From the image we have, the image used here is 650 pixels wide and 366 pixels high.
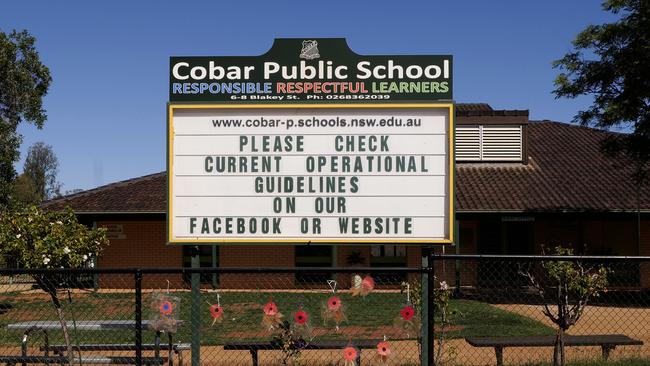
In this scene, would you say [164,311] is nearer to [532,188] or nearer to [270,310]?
[270,310]

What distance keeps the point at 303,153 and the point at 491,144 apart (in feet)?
65.2

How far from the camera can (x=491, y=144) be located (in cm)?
2755

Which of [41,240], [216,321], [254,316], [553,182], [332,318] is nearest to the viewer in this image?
[332,318]

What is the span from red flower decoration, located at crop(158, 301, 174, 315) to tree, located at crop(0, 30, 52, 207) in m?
25.6

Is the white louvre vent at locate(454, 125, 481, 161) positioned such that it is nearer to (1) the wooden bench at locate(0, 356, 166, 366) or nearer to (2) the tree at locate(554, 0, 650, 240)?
(2) the tree at locate(554, 0, 650, 240)

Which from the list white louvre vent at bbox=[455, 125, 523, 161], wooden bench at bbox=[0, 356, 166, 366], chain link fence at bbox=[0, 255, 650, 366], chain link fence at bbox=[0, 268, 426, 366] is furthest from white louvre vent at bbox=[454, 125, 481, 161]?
wooden bench at bbox=[0, 356, 166, 366]

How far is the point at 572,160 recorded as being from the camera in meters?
28.3

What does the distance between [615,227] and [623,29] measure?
9327 millimetres

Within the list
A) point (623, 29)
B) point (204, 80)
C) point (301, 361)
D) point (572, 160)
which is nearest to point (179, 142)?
point (204, 80)

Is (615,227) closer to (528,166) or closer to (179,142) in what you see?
(528,166)

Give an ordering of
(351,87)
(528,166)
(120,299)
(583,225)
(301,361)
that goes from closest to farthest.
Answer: (351,87) < (301,361) < (120,299) < (583,225) < (528,166)

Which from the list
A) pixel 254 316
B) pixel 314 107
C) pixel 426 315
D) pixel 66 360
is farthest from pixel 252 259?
pixel 426 315

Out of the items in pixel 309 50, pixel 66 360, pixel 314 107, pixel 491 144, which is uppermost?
pixel 491 144

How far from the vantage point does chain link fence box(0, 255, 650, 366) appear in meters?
8.18
